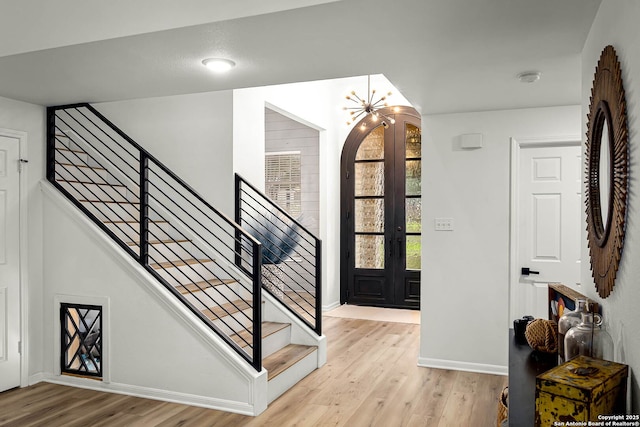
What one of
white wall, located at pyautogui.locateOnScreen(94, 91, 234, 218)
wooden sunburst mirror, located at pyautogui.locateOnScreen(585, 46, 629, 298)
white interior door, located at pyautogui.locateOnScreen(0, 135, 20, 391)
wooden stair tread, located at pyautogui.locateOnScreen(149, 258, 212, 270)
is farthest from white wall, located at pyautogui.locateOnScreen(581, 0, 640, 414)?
white interior door, located at pyautogui.locateOnScreen(0, 135, 20, 391)

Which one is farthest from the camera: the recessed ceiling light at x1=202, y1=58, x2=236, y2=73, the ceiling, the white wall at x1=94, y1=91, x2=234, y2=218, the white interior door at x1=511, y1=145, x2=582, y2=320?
the white wall at x1=94, y1=91, x2=234, y2=218

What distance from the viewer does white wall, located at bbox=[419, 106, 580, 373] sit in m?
4.23

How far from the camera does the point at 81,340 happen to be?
401 centimetres

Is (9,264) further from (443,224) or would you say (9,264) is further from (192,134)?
(443,224)

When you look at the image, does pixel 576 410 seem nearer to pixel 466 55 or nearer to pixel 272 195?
pixel 466 55

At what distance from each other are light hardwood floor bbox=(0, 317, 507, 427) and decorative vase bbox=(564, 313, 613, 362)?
5.81 feet

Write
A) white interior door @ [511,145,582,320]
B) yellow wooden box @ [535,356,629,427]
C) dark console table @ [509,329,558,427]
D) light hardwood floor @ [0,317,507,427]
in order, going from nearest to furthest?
yellow wooden box @ [535,356,629,427]
dark console table @ [509,329,558,427]
light hardwood floor @ [0,317,507,427]
white interior door @ [511,145,582,320]

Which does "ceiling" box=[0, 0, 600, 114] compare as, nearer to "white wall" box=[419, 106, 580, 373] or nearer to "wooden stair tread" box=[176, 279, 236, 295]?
"white wall" box=[419, 106, 580, 373]

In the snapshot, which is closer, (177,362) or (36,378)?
(177,362)

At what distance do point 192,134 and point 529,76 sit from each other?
9.73 feet

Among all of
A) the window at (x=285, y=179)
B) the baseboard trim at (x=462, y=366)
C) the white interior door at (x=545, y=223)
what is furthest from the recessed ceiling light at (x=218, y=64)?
the window at (x=285, y=179)

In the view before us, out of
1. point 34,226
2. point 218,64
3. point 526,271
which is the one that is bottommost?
point 526,271

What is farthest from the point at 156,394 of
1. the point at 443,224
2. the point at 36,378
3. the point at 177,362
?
the point at 443,224

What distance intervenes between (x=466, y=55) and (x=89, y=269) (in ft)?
9.87
